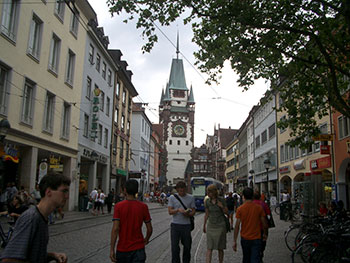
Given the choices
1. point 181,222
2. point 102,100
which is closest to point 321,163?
point 102,100

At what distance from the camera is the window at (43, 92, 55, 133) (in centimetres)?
2233

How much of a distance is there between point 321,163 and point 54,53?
20.0 m

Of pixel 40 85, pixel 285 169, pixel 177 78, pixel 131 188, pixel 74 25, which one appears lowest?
pixel 131 188

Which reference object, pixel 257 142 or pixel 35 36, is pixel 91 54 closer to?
pixel 35 36

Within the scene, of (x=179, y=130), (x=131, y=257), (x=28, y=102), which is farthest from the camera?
(x=179, y=130)

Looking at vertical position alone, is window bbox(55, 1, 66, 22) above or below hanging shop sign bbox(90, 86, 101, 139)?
above

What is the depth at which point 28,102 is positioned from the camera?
20.1m

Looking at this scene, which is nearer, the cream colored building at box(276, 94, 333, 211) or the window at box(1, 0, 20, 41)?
the cream colored building at box(276, 94, 333, 211)

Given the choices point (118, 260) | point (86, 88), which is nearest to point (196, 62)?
point (118, 260)

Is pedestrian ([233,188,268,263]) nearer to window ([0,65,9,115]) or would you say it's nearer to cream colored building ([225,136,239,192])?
window ([0,65,9,115])

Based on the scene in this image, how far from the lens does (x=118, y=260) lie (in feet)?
15.6

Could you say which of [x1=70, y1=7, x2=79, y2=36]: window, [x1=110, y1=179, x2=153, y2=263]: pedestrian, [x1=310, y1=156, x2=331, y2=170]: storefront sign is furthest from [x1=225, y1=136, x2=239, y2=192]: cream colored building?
[x1=110, y1=179, x2=153, y2=263]: pedestrian

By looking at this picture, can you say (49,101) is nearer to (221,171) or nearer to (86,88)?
(86,88)

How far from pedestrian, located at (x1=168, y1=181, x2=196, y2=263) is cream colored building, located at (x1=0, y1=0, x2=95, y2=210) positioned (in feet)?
34.7
